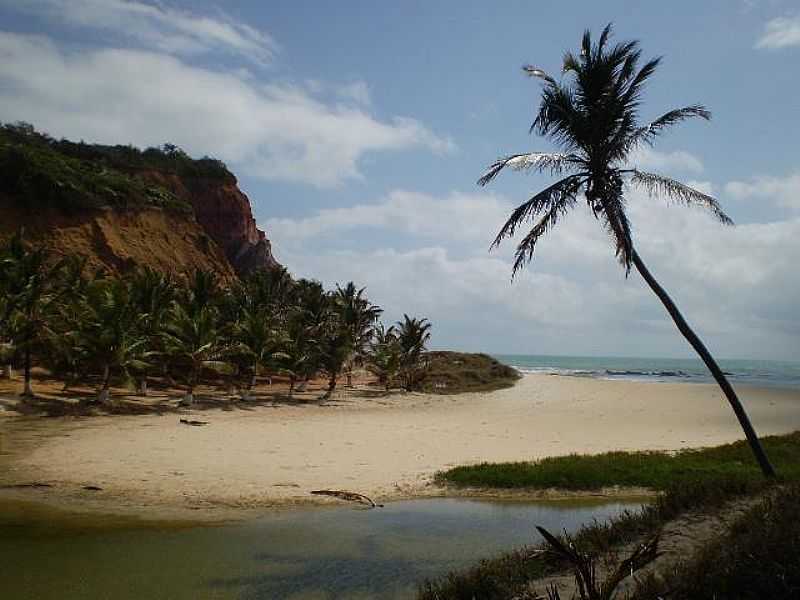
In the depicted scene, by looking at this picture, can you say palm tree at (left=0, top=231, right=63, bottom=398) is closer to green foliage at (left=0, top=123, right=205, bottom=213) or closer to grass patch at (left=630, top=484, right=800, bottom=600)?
green foliage at (left=0, top=123, right=205, bottom=213)

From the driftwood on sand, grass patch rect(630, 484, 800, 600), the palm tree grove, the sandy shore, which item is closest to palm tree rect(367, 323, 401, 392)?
the palm tree grove

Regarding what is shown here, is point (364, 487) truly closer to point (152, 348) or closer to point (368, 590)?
point (368, 590)

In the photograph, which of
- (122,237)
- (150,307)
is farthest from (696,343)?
(122,237)

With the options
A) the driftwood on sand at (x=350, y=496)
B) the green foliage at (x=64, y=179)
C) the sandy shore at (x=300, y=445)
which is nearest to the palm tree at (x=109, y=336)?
the sandy shore at (x=300, y=445)

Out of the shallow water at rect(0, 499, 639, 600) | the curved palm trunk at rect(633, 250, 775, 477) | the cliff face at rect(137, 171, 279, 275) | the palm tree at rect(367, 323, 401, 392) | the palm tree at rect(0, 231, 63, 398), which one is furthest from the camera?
the cliff face at rect(137, 171, 279, 275)

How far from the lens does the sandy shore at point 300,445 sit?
14.9 m

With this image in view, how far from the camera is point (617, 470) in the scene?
17.2m

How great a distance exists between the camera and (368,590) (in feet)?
28.6

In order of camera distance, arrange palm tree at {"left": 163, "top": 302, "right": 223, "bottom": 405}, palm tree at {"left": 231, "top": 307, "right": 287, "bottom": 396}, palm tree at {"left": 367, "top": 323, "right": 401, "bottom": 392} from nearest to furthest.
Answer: palm tree at {"left": 163, "top": 302, "right": 223, "bottom": 405}, palm tree at {"left": 231, "top": 307, "right": 287, "bottom": 396}, palm tree at {"left": 367, "top": 323, "right": 401, "bottom": 392}

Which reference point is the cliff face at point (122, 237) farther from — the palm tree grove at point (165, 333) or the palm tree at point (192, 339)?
the palm tree at point (192, 339)

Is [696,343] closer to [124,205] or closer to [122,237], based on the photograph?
[122,237]

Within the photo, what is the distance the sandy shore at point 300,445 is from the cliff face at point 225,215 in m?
47.8

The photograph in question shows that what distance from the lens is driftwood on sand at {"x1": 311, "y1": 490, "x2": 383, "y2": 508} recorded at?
1448 cm

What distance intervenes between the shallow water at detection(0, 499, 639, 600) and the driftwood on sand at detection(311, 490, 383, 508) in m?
0.66
